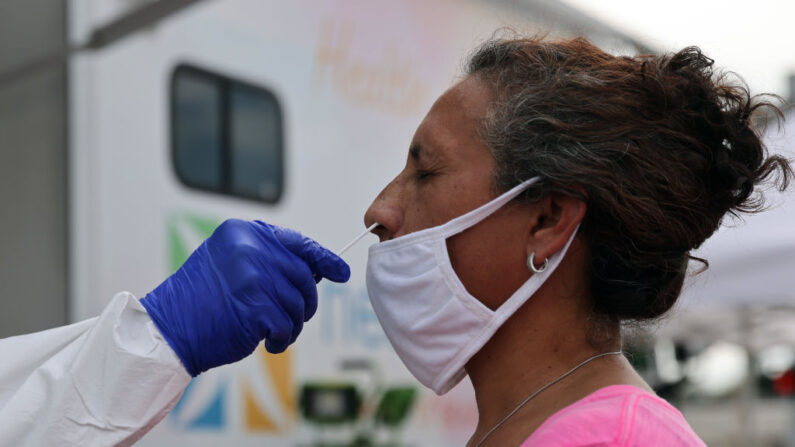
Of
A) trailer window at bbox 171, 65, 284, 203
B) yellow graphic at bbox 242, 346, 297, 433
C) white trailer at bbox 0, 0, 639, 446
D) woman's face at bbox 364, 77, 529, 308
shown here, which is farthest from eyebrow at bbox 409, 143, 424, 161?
yellow graphic at bbox 242, 346, 297, 433

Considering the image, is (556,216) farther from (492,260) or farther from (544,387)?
(544,387)

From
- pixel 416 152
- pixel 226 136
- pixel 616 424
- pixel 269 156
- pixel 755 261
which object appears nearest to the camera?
pixel 616 424

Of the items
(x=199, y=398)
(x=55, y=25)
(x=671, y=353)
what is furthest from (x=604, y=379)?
(x=671, y=353)

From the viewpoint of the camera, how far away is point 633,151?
5.25 feet

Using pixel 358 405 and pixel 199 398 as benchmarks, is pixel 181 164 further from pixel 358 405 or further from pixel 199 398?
pixel 358 405

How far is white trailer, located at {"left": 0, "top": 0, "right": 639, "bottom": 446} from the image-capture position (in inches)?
122

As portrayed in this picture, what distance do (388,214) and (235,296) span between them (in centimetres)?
32

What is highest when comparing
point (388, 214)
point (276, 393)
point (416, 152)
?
point (416, 152)

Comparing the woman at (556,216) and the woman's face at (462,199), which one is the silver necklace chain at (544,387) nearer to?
the woman at (556,216)

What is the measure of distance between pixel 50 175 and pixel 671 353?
36.0 ft

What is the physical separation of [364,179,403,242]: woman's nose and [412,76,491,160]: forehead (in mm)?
101

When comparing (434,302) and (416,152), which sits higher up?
(416,152)

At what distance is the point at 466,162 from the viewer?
Answer: 173cm

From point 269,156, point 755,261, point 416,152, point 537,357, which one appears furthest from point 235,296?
point 755,261
